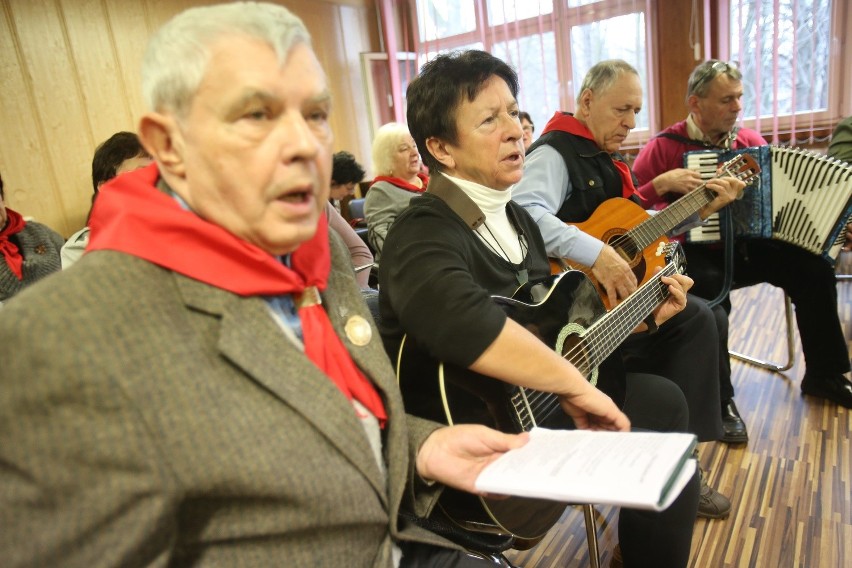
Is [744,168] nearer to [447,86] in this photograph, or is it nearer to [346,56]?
[447,86]

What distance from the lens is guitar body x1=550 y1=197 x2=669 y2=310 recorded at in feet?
6.57

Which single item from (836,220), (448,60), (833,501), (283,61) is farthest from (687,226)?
(283,61)

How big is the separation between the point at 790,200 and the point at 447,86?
187cm

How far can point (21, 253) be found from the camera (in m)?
2.24

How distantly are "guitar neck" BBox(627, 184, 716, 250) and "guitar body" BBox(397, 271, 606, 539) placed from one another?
988 mm

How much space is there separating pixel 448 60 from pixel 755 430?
72.7 inches

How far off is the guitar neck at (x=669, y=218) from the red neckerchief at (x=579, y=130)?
0.16 m

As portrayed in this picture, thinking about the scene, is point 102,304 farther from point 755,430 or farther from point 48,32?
point 48,32

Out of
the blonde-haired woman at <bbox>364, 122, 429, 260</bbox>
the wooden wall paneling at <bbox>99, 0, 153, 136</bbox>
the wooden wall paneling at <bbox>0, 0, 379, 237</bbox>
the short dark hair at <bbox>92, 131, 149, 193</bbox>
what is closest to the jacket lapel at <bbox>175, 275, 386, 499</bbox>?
the short dark hair at <bbox>92, 131, 149, 193</bbox>

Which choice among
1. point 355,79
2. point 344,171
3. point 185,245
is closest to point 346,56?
point 355,79

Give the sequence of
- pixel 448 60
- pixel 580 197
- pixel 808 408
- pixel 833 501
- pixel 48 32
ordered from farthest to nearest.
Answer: pixel 48 32 → pixel 808 408 → pixel 580 197 → pixel 833 501 → pixel 448 60

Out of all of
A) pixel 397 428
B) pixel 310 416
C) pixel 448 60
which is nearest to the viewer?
pixel 310 416

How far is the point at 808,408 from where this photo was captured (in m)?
2.31

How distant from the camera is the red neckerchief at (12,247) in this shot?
2152 millimetres
